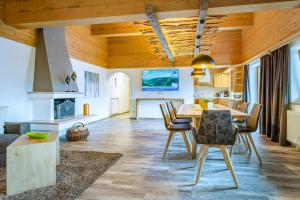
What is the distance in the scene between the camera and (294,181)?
2617 millimetres

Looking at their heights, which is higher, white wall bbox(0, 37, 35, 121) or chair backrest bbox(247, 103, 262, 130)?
white wall bbox(0, 37, 35, 121)

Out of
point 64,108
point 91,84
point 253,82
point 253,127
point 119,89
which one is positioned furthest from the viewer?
point 119,89

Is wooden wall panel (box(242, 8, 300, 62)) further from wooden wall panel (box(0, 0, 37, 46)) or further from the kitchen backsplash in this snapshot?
wooden wall panel (box(0, 0, 37, 46))

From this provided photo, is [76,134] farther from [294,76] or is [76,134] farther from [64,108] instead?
[294,76]

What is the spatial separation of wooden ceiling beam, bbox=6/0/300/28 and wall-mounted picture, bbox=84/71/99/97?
3207 mm

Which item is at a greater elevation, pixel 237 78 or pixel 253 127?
pixel 237 78

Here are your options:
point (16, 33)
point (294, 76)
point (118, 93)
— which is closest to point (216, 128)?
point (294, 76)

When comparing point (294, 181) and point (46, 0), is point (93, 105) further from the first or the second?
point (294, 181)

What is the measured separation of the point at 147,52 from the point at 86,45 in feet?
8.88

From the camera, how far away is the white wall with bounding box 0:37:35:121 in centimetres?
429

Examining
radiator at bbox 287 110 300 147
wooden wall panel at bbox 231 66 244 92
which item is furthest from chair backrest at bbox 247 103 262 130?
wooden wall panel at bbox 231 66 244 92

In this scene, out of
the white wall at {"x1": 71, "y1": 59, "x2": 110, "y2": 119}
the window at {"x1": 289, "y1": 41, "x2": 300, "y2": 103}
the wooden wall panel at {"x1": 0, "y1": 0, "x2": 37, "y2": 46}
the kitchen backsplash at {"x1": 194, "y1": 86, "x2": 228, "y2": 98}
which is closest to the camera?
the wooden wall panel at {"x1": 0, "y1": 0, "x2": 37, "y2": 46}

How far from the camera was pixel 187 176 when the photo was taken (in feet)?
9.15

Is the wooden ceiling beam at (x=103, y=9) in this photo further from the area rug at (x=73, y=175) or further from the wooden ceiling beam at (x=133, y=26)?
the area rug at (x=73, y=175)
